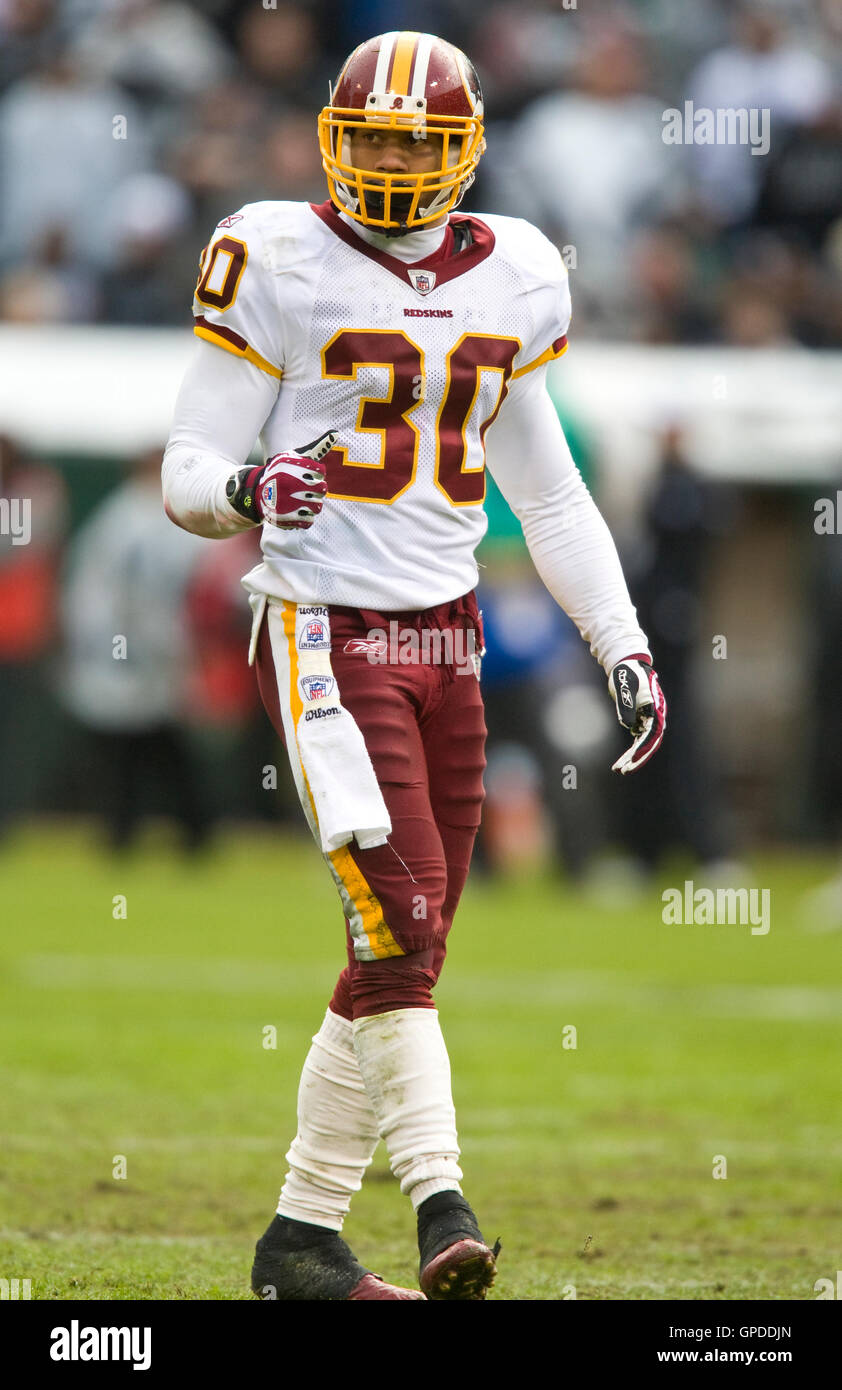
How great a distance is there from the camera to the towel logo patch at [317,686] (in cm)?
402

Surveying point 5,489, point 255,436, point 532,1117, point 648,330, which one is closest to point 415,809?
point 255,436

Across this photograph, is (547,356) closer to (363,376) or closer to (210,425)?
(363,376)

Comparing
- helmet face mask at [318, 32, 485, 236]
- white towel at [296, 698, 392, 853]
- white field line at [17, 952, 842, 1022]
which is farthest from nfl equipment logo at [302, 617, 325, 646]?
white field line at [17, 952, 842, 1022]

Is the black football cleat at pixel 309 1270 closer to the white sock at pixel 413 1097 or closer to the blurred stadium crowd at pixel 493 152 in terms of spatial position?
the white sock at pixel 413 1097

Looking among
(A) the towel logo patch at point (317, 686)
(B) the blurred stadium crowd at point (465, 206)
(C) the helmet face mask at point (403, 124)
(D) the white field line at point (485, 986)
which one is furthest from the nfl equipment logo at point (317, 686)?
(B) the blurred stadium crowd at point (465, 206)

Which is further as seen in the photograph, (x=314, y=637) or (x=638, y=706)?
(x=638, y=706)

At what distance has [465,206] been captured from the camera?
40.9ft

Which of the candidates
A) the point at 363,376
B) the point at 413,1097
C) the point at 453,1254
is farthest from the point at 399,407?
the point at 453,1254

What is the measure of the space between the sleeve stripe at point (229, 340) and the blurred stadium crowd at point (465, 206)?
6909 millimetres

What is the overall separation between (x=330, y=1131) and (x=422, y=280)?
1648 millimetres

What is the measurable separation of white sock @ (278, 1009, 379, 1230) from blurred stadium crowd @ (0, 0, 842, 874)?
6913 millimetres

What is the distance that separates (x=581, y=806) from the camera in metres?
11.6

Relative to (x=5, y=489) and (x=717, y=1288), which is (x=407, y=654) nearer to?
(x=717, y=1288)
